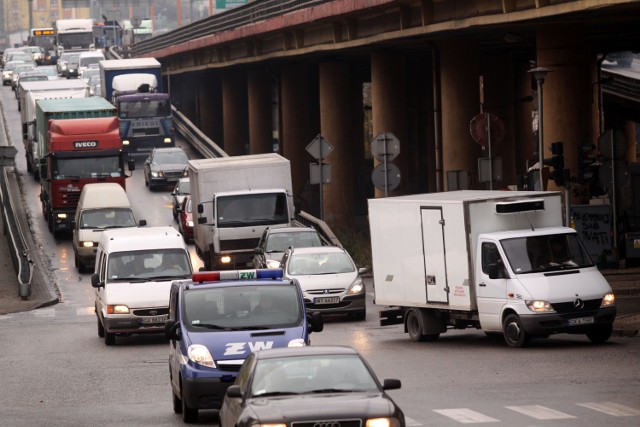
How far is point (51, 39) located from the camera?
149m

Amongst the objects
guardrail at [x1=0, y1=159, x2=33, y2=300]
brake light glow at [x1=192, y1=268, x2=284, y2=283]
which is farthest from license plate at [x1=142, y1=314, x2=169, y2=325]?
guardrail at [x1=0, y1=159, x2=33, y2=300]

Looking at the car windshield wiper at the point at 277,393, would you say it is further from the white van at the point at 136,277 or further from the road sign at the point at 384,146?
the road sign at the point at 384,146

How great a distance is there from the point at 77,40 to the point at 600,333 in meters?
110

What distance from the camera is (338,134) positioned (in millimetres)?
60500

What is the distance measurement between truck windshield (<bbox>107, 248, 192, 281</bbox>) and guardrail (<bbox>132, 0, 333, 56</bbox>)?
74.7 ft

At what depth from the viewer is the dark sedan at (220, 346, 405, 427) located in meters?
12.2

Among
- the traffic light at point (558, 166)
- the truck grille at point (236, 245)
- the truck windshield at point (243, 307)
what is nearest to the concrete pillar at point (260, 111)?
the truck grille at point (236, 245)

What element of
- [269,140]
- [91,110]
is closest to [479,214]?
[91,110]

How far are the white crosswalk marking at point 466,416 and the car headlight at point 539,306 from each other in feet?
20.4

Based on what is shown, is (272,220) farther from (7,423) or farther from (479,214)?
(7,423)

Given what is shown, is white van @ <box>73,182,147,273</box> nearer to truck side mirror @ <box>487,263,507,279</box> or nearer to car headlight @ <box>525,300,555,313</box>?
truck side mirror @ <box>487,263,507,279</box>

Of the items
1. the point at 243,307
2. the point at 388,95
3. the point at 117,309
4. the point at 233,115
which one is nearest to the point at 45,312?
the point at 117,309

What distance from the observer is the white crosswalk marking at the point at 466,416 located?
1631 centimetres

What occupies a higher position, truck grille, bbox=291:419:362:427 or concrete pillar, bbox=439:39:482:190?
concrete pillar, bbox=439:39:482:190
